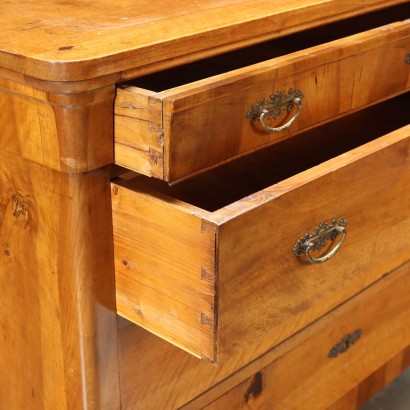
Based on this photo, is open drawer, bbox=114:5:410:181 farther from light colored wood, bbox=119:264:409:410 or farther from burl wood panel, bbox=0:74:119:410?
light colored wood, bbox=119:264:409:410

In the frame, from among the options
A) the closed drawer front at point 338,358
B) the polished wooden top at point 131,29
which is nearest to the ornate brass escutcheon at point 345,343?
the closed drawer front at point 338,358

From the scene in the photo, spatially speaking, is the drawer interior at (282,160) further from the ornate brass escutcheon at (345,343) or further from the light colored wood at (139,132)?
the ornate brass escutcheon at (345,343)

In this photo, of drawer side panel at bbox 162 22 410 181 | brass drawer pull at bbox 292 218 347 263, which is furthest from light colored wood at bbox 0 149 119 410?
brass drawer pull at bbox 292 218 347 263

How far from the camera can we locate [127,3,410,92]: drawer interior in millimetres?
1020

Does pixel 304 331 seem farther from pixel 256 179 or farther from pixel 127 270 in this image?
pixel 127 270

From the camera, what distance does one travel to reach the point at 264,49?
1.08m

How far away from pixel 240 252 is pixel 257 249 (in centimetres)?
3

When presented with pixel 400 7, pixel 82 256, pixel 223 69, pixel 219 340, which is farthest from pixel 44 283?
pixel 400 7

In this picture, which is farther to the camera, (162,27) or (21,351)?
(21,351)

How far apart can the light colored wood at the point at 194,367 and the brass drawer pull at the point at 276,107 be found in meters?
0.27

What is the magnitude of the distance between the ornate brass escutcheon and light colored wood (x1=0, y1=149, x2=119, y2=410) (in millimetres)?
417

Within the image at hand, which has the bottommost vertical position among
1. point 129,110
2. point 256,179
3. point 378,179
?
point 256,179

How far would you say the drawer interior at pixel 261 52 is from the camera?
1020 millimetres

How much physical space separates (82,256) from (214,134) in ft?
0.61
